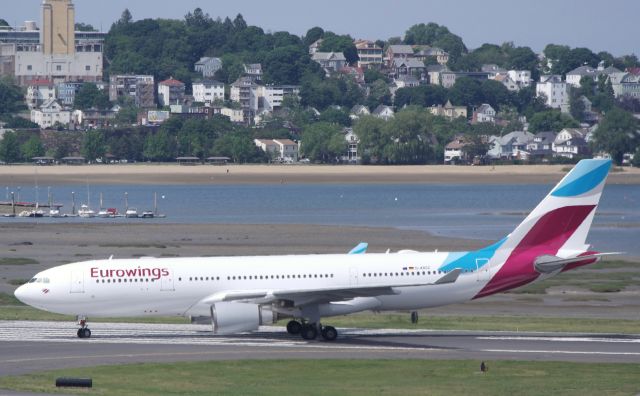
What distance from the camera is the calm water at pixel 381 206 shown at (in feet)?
394

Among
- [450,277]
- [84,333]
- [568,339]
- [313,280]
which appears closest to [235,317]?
[313,280]

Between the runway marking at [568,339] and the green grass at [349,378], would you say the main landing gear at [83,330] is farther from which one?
the runway marking at [568,339]

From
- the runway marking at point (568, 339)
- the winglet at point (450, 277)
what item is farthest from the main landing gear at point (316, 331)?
the runway marking at point (568, 339)

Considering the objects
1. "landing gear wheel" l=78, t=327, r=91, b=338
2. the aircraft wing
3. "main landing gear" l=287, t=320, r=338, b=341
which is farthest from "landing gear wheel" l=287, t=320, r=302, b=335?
"landing gear wheel" l=78, t=327, r=91, b=338

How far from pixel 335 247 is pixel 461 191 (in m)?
90.9

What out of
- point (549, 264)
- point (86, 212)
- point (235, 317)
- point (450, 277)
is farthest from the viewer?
point (86, 212)

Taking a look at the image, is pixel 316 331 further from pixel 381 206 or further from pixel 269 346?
pixel 381 206

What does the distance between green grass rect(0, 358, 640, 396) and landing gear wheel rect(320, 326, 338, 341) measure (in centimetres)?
511

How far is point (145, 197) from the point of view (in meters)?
179

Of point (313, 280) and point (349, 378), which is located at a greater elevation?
point (313, 280)

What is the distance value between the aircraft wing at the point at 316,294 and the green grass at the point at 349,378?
426 centimetres

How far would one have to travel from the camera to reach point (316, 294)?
51.4 metres

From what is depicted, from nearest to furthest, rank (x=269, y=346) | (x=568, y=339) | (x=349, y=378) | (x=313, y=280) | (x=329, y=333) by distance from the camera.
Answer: (x=349, y=378) → (x=269, y=346) → (x=329, y=333) → (x=568, y=339) → (x=313, y=280)

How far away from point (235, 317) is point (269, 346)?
158cm
